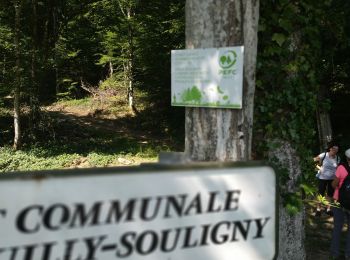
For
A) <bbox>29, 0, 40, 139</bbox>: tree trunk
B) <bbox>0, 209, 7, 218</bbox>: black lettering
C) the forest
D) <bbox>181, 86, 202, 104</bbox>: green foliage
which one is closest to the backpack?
the forest

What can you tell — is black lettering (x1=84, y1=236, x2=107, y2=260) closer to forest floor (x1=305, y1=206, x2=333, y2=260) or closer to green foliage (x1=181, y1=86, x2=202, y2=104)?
green foliage (x1=181, y1=86, x2=202, y2=104)

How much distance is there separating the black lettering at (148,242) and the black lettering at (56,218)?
0.27m

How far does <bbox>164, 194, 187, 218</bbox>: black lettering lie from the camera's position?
1.63m

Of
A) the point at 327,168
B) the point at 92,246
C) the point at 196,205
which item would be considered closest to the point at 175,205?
the point at 196,205

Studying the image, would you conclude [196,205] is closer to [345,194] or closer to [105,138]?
[345,194]

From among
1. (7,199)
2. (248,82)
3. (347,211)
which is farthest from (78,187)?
(347,211)

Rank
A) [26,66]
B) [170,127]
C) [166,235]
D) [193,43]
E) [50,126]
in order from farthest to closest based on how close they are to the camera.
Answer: [170,127] → [50,126] → [26,66] → [193,43] → [166,235]

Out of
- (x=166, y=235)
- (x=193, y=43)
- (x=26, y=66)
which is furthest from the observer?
(x=26, y=66)

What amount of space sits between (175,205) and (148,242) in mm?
160

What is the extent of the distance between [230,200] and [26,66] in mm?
16889

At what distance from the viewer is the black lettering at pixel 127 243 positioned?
1.57 meters

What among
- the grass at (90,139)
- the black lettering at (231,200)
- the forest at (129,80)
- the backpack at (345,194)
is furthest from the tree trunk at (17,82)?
the black lettering at (231,200)

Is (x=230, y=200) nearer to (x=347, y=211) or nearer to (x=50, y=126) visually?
(x=347, y=211)

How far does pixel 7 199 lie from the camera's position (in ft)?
4.64
